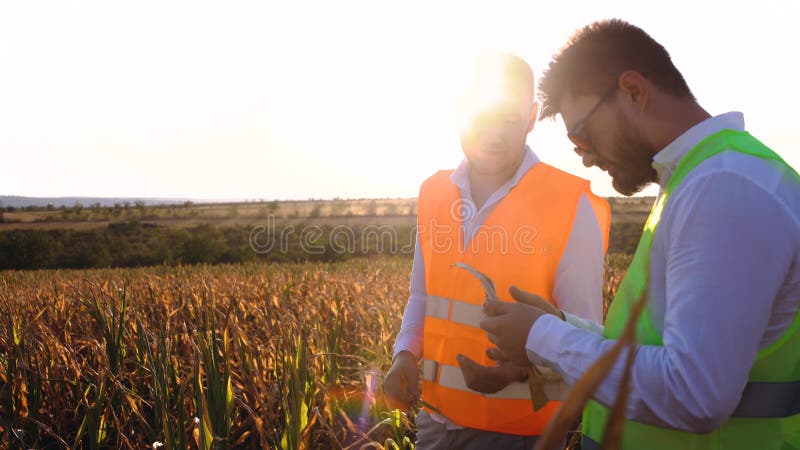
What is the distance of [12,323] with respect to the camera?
15.1 feet

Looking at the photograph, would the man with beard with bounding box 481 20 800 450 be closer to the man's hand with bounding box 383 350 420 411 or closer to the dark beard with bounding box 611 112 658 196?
the dark beard with bounding box 611 112 658 196

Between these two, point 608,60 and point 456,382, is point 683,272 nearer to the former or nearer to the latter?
point 608,60

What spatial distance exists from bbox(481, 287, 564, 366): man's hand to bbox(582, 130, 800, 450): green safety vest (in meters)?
0.21

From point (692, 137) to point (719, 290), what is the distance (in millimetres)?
451

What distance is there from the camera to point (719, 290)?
41.2 inches

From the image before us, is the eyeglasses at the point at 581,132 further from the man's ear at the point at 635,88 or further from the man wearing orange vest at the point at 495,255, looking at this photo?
the man wearing orange vest at the point at 495,255

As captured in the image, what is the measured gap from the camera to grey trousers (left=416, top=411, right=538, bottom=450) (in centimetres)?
222

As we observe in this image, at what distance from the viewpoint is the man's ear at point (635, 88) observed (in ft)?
4.64

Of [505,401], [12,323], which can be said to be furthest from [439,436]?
[12,323]

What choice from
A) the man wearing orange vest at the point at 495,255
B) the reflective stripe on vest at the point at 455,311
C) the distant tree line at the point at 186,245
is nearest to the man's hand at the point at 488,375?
the man wearing orange vest at the point at 495,255

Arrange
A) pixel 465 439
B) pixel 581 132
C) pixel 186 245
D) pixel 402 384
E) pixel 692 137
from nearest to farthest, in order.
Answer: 1. pixel 692 137
2. pixel 581 132
3. pixel 465 439
4. pixel 402 384
5. pixel 186 245

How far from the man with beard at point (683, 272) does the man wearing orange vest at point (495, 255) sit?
63cm

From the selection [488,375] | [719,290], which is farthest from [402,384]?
[719,290]

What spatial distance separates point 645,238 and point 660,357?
308 millimetres
